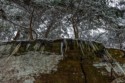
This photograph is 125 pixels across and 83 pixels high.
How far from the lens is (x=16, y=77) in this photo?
2346mm

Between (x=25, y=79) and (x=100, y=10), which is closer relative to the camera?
(x=25, y=79)

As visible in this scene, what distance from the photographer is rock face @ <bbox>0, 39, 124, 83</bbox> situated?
2.34m

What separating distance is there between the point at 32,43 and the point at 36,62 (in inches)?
11.0

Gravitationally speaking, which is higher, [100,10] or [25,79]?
[100,10]

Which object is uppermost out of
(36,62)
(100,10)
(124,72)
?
(100,10)

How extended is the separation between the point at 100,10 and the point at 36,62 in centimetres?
211

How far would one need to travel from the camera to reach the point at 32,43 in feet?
8.63

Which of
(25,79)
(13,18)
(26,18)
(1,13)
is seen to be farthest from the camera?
(26,18)

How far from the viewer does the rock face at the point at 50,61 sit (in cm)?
234

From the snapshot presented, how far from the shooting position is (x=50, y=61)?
2.46m

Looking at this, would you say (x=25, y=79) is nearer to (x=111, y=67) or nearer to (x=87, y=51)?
(x=87, y=51)

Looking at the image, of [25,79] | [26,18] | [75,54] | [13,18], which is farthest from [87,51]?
[26,18]

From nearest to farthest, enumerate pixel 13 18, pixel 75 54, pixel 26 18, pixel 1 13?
pixel 75 54 → pixel 1 13 → pixel 13 18 → pixel 26 18

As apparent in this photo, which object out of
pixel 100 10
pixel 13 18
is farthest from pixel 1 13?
pixel 100 10
